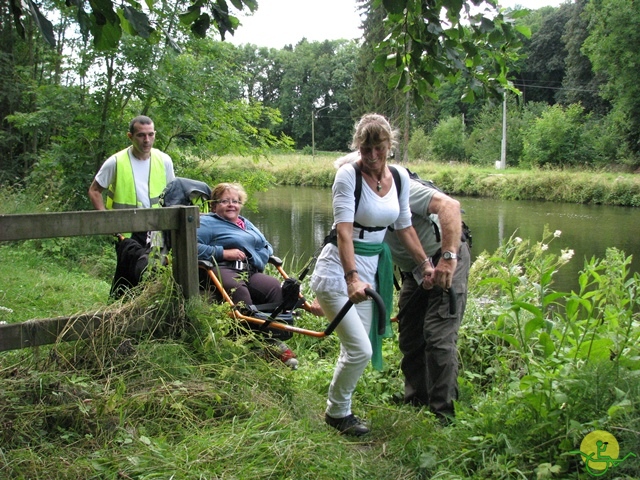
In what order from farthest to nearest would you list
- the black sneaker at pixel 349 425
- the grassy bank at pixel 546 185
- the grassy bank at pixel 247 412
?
the grassy bank at pixel 546 185
the black sneaker at pixel 349 425
the grassy bank at pixel 247 412

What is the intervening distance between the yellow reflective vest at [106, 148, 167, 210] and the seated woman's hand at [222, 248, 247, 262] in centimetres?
86

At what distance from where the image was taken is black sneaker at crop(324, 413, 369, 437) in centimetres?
370

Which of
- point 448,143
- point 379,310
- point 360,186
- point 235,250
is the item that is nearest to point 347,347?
point 379,310

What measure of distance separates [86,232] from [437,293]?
6.75 feet

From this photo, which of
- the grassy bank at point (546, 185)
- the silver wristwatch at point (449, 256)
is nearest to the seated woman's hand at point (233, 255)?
the silver wristwatch at point (449, 256)

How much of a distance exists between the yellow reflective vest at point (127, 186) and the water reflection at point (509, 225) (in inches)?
254

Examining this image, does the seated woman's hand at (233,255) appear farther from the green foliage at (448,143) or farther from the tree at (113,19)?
the green foliage at (448,143)

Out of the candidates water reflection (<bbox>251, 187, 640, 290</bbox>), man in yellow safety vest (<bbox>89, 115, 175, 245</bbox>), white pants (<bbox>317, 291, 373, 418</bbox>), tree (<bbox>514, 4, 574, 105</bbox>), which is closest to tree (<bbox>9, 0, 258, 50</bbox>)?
white pants (<bbox>317, 291, 373, 418</bbox>)

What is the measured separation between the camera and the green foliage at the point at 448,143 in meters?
51.1

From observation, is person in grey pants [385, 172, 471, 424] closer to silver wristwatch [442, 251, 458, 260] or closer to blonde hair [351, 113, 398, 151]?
silver wristwatch [442, 251, 458, 260]

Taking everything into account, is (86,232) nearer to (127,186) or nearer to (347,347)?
(347,347)

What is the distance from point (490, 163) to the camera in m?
45.8

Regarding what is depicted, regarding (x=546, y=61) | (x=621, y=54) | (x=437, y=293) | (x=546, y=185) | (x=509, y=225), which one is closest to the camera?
(x=437, y=293)

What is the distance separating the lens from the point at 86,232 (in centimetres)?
345
